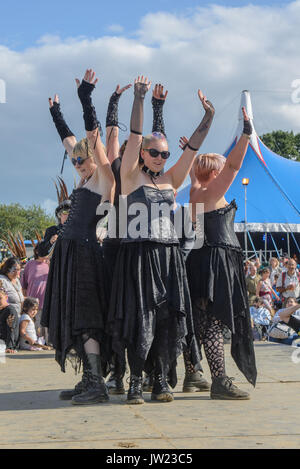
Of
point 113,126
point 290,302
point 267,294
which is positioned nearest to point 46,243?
point 113,126

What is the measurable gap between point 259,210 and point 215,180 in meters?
17.4

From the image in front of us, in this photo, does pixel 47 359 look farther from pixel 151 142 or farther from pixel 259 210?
pixel 259 210

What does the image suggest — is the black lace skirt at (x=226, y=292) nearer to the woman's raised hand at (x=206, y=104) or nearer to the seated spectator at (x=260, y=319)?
the woman's raised hand at (x=206, y=104)

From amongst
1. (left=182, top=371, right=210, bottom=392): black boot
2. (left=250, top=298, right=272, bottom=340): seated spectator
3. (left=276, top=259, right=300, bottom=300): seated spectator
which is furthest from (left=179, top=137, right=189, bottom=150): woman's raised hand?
(left=276, top=259, right=300, bottom=300): seated spectator

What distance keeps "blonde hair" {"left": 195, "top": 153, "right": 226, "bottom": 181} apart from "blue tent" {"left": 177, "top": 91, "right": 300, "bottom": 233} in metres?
16.0

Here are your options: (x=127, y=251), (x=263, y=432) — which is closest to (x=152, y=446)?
(x=263, y=432)

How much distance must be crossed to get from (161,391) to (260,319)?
22.4ft

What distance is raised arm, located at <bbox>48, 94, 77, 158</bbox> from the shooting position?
4.66 m

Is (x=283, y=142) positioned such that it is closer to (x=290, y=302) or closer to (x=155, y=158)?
(x=290, y=302)

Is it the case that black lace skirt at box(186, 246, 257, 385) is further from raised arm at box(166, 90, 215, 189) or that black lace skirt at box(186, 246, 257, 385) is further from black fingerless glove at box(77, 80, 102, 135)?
black fingerless glove at box(77, 80, 102, 135)

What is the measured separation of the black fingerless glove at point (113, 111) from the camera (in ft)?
15.0

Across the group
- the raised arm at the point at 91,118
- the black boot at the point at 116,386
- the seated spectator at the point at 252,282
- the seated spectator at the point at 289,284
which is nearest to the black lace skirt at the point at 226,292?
the black boot at the point at 116,386

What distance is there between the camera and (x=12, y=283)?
881 centimetres

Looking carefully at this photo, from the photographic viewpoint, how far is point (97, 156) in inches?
164
